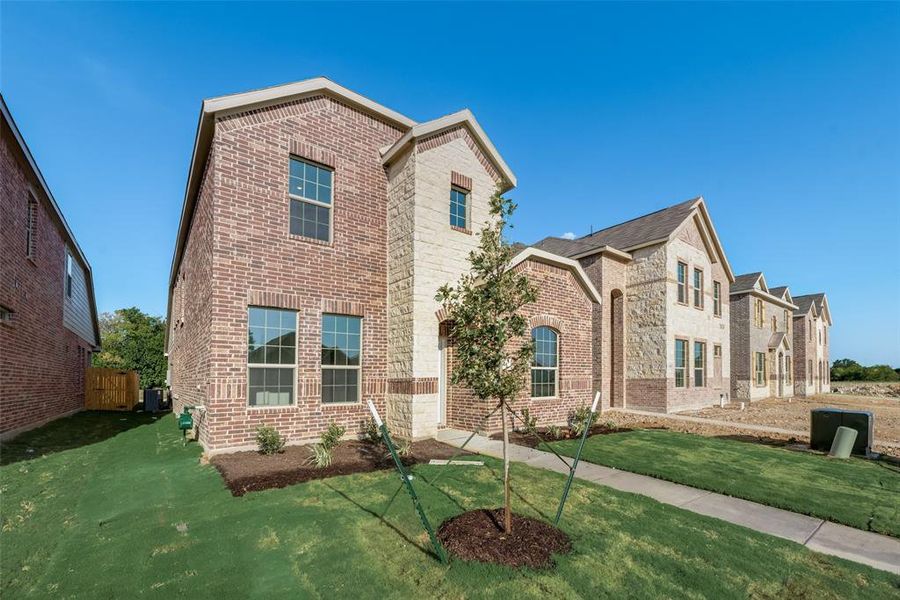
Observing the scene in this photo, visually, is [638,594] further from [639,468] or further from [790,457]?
[790,457]

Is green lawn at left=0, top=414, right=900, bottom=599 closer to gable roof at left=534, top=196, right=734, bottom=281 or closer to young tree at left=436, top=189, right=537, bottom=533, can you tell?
young tree at left=436, top=189, right=537, bottom=533

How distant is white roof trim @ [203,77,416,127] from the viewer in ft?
29.4

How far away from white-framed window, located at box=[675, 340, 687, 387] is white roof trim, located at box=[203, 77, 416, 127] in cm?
1612

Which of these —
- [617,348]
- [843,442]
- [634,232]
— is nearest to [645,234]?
[634,232]

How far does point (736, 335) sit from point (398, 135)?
26307 mm

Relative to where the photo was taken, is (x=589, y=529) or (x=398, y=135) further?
(x=398, y=135)

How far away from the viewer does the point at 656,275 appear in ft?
64.2

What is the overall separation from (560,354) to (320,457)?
7469 millimetres

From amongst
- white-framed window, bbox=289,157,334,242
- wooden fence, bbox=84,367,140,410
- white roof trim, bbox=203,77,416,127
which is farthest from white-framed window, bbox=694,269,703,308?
wooden fence, bbox=84,367,140,410

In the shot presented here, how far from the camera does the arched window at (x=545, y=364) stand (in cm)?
1202

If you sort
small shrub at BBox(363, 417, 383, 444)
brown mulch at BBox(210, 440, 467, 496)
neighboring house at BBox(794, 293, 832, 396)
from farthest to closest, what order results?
1. neighboring house at BBox(794, 293, 832, 396)
2. small shrub at BBox(363, 417, 383, 444)
3. brown mulch at BBox(210, 440, 467, 496)

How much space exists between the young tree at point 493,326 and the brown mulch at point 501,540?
192 millimetres

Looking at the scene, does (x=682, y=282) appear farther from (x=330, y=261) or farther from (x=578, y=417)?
(x=330, y=261)

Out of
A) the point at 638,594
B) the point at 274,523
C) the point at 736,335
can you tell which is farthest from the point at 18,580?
the point at 736,335
